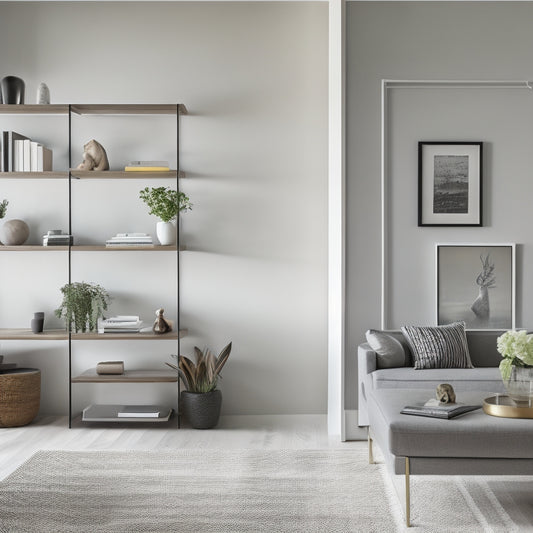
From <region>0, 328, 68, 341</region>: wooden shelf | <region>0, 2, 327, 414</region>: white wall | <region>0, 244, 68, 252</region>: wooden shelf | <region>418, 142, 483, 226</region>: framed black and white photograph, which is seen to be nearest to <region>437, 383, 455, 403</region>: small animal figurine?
<region>418, 142, 483, 226</region>: framed black and white photograph

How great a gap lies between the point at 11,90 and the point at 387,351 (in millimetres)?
3104

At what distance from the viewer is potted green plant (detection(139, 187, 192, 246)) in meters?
4.75

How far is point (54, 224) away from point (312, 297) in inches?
78.2

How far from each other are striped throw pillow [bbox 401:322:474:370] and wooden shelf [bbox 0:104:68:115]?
281cm

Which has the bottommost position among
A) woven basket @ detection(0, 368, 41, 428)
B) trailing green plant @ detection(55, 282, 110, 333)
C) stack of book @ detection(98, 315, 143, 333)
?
woven basket @ detection(0, 368, 41, 428)

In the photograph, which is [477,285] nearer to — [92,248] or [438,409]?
[438,409]

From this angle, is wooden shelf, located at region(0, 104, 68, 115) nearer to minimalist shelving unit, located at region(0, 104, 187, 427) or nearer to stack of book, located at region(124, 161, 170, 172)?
minimalist shelving unit, located at region(0, 104, 187, 427)

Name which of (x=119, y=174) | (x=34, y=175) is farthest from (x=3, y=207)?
(x=119, y=174)

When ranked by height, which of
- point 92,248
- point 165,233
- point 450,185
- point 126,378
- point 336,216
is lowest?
Result: point 126,378

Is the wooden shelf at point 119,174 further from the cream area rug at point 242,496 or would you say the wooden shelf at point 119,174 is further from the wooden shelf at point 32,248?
the cream area rug at point 242,496

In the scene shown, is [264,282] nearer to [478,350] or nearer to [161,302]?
[161,302]

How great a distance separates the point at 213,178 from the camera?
5.05 metres

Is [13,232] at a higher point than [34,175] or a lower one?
lower

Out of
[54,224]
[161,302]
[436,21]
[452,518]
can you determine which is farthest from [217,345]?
[436,21]
